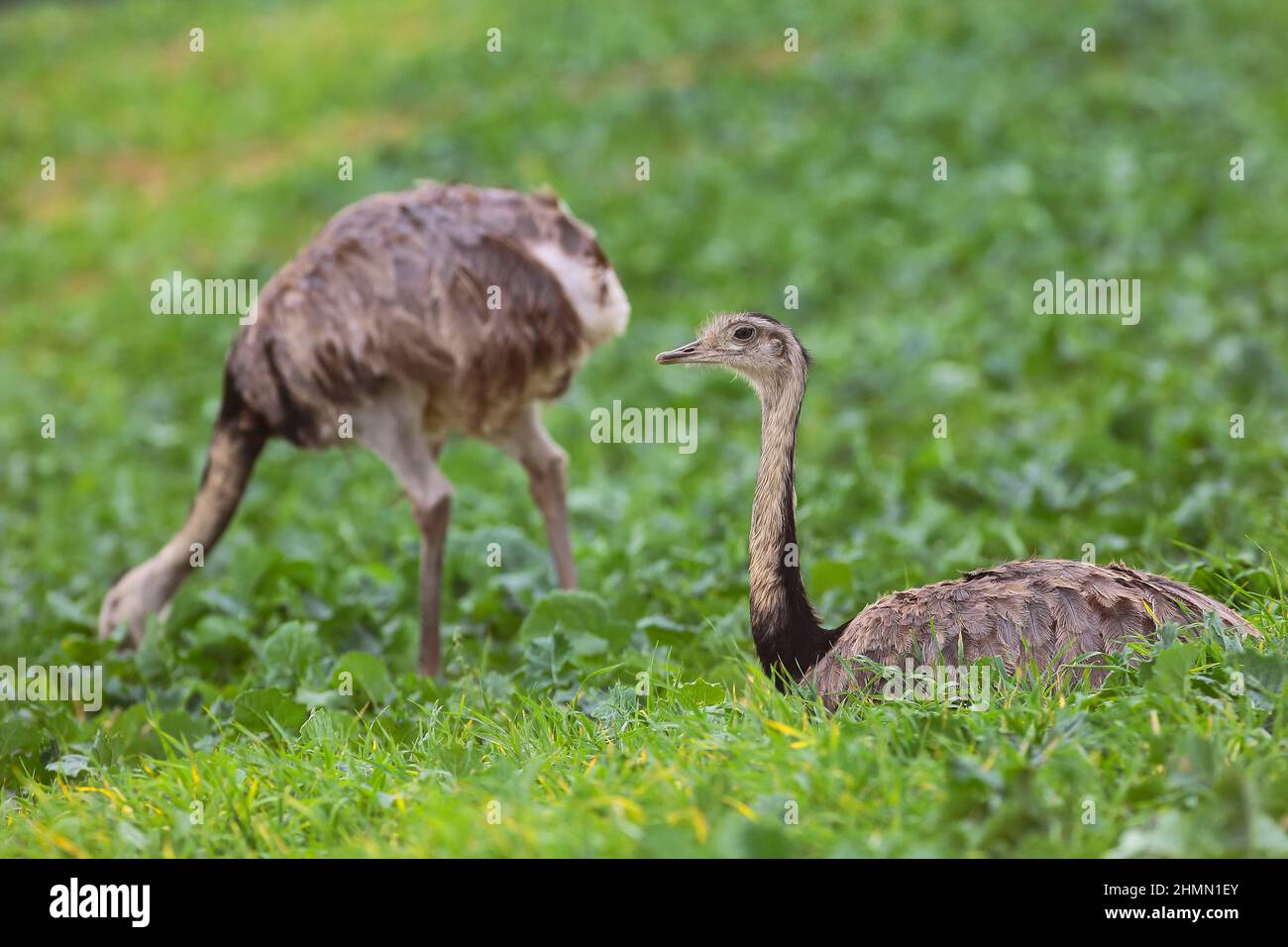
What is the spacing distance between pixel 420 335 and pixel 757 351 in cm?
233

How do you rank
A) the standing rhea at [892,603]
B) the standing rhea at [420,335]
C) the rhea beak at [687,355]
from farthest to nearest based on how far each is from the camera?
the standing rhea at [420,335] < the rhea beak at [687,355] < the standing rhea at [892,603]

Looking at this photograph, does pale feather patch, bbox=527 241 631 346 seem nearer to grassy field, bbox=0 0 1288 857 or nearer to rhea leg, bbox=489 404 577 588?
rhea leg, bbox=489 404 577 588

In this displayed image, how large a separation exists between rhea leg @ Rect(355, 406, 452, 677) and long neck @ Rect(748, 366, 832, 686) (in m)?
2.30

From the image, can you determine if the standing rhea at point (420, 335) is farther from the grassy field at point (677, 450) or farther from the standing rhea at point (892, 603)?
the standing rhea at point (892, 603)

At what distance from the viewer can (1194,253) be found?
1147 cm

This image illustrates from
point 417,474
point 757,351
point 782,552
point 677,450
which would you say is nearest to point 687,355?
point 757,351

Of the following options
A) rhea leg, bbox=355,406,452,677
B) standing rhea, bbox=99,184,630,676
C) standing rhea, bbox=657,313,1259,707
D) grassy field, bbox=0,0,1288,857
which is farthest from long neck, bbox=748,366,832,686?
rhea leg, bbox=355,406,452,677

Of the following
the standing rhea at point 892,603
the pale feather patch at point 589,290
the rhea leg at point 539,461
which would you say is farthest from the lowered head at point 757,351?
the rhea leg at point 539,461

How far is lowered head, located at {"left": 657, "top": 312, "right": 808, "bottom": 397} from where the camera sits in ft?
14.8

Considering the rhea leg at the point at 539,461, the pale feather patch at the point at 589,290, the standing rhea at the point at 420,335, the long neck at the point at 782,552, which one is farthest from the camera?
the rhea leg at the point at 539,461

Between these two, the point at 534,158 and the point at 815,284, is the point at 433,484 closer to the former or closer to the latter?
the point at 815,284

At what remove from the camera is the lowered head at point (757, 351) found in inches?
177
